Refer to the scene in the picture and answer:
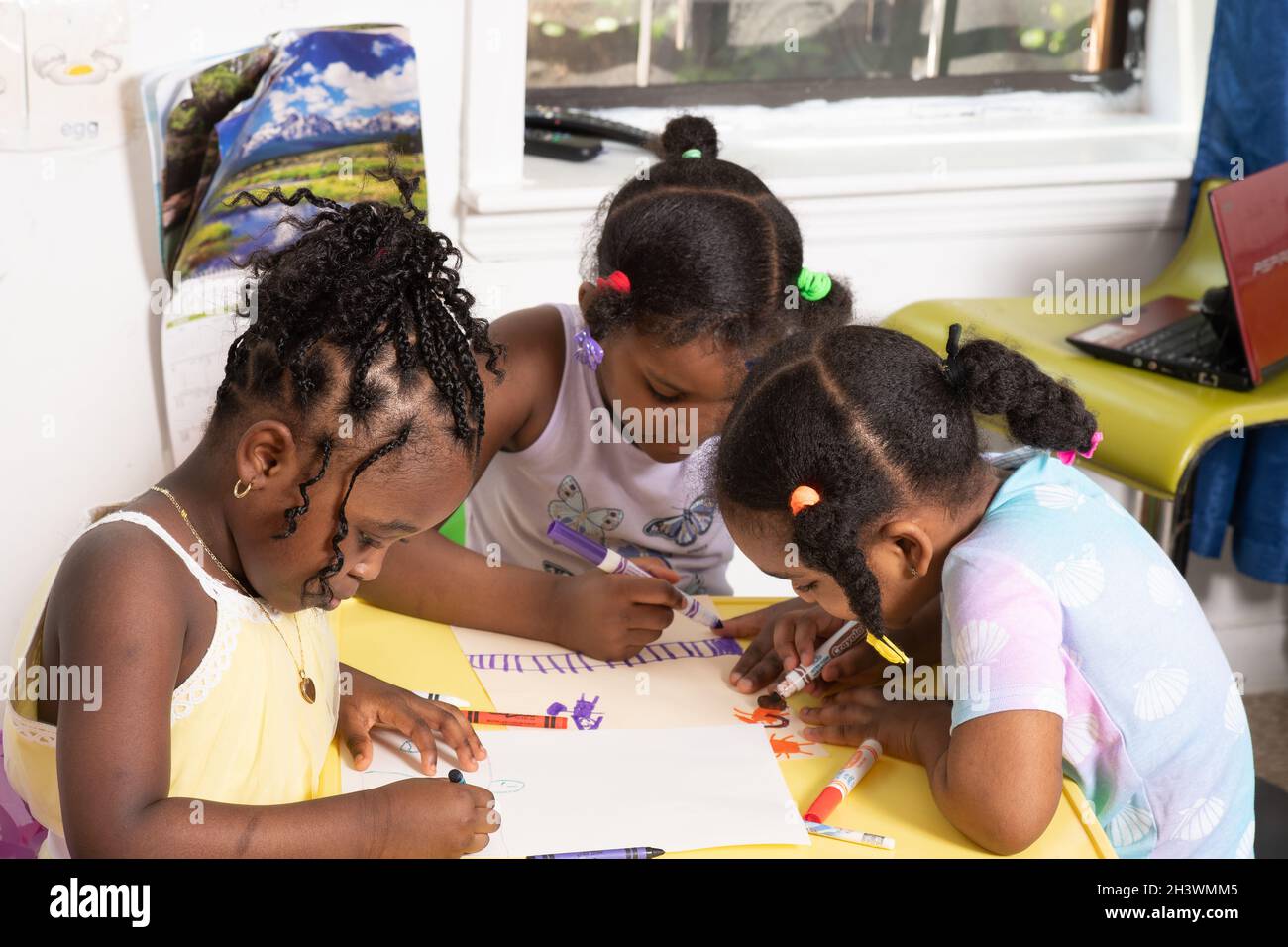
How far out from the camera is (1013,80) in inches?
94.5

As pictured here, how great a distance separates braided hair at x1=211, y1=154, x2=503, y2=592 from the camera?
86cm

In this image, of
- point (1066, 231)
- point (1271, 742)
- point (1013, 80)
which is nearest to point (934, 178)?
point (1066, 231)

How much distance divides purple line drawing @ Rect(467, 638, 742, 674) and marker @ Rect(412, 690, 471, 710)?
59mm

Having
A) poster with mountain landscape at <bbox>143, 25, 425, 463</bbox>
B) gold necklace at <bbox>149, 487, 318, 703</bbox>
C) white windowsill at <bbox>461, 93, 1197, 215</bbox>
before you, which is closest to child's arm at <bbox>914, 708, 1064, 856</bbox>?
gold necklace at <bbox>149, 487, 318, 703</bbox>

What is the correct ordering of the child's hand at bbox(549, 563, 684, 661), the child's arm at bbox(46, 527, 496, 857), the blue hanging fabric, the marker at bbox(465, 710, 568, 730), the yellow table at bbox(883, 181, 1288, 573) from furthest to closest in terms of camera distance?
the blue hanging fabric → the yellow table at bbox(883, 181, 1288, 573) → the child's hand at bbox(549, 563, 684, 661) → the marker at bbox(465, 710, 568, 730) → the child's arm at bbox(46, 527, 496, 857)

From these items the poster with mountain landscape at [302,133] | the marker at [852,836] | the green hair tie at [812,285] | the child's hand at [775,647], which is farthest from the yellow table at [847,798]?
the poster with mountain landscape at [302,133]

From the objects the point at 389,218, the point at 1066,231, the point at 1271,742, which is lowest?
the point at 1271,742

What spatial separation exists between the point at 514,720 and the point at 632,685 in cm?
12

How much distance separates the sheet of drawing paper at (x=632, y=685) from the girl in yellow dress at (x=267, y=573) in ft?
0.35

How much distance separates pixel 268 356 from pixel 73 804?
12.2 inches

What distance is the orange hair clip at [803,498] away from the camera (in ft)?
3.15

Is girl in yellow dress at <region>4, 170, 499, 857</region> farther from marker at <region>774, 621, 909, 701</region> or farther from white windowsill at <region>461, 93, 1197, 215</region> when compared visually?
white windowsill at <region>461, 93, 1197, 215</region>

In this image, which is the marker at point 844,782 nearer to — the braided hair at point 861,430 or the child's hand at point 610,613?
the braided hair at point 861,430
